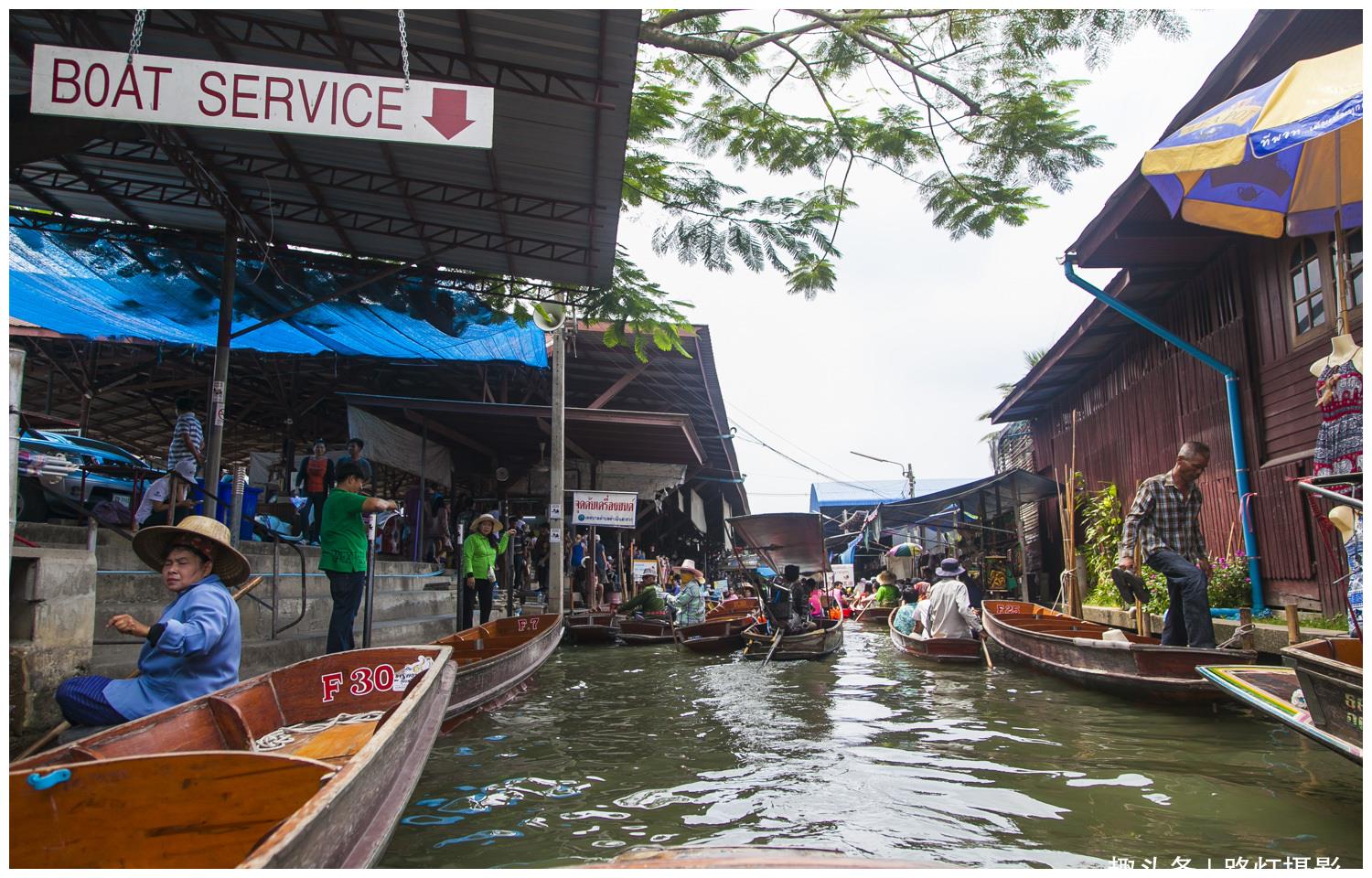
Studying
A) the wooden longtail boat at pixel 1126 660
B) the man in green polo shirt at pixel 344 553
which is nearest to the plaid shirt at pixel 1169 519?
the wooden longtail boat at pixel 1126 660

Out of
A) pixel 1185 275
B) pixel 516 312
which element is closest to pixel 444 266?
pixel 516 312

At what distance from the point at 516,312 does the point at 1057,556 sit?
39.1 feet

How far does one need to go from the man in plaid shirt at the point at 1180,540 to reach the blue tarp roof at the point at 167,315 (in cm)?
925

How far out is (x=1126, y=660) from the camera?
715cm

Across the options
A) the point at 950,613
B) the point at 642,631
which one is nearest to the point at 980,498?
the point at 950,613

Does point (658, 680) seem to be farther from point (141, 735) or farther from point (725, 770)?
point (141, 735)

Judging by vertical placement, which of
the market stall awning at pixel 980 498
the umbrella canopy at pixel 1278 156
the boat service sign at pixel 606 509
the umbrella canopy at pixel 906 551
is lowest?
the umbrella canopy at pixel 906 551

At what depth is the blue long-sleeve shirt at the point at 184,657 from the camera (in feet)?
12.8

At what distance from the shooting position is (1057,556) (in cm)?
1659

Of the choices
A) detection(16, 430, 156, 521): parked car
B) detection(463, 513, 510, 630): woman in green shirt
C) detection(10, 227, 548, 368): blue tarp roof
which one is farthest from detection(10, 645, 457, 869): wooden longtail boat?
detection(10, 227, 548, 368): blue tarp roof

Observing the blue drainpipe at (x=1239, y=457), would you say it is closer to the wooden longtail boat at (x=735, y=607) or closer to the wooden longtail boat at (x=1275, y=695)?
the wooden longtail boat at (x=1275, y=695)

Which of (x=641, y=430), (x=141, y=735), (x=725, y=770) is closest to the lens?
(x=141, y=735)

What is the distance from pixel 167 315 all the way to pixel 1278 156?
39.3 feet

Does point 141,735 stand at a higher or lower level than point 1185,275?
lower
